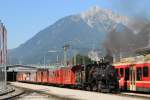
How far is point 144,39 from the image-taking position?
8200cm

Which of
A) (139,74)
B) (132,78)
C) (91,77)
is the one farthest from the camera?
(91,77)

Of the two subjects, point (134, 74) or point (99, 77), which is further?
point (99, 77)

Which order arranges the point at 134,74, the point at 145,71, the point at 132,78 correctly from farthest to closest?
1. the point at 132,78
2. the point at 134,74
3. the point at 145,71

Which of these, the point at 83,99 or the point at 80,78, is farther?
the point at 80,78

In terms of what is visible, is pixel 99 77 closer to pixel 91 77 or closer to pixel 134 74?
pixel 91 77

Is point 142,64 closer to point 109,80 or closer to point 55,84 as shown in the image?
point 109,80

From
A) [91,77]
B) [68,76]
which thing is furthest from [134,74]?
[68,76]

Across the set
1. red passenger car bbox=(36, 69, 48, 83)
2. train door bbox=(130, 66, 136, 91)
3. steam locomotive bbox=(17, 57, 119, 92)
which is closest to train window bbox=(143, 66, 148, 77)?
train door bbox=(130, 66, 136, 91)

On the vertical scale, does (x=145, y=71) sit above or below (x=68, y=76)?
above

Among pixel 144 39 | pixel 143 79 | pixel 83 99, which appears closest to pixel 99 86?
pixel 143 79

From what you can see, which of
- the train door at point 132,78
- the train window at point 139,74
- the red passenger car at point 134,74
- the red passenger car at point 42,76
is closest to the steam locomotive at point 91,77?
the red passenger car at point 134,74

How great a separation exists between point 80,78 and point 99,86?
329 inches

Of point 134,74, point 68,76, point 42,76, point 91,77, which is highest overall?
point 134,74

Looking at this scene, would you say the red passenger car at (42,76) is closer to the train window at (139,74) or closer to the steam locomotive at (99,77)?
the steam locomotive at (99,77)
